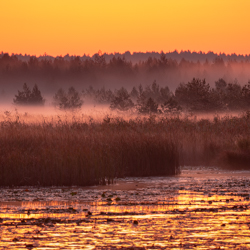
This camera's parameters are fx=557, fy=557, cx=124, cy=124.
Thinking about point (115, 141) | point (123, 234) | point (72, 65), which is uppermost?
point (72, 65)

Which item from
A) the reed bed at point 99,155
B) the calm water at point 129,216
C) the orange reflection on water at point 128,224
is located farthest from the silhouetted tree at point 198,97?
the orange reflection on water at point 128,224

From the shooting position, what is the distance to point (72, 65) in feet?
641

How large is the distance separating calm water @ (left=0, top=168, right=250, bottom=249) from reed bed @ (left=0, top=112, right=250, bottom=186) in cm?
85

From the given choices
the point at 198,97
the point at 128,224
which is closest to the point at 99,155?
the point at 128,224

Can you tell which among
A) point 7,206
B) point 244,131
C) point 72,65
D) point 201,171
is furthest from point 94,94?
point 7,206

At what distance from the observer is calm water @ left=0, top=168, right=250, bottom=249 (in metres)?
9.37

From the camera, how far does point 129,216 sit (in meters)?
11.9

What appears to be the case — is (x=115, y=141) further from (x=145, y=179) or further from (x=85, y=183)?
(x=85, y=183)

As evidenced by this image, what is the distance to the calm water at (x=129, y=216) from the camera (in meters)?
9.37

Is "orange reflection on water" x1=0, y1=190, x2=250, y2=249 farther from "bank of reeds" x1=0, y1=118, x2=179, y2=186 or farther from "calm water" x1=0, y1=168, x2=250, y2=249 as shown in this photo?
"bank of reeds" x1=0, y1=118, x2=179, y2=186

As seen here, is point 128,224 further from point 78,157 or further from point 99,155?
point 99,155

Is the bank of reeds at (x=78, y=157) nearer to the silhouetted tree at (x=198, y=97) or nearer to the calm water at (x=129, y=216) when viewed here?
the calm water at (x=129, y=216)

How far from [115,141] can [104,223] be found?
10930mm

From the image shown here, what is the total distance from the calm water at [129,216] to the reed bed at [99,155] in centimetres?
85
